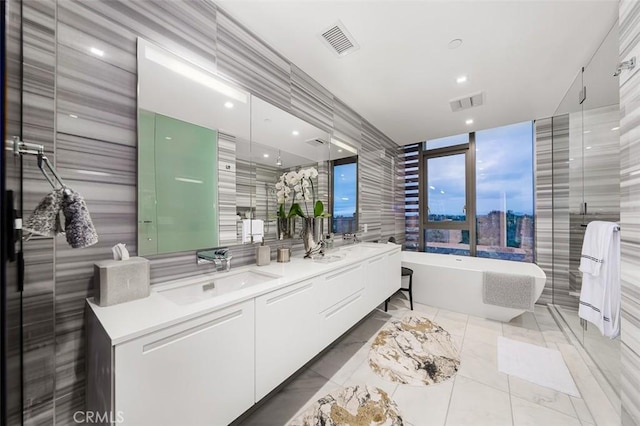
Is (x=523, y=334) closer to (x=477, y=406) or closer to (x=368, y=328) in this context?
(x=477, y=406)

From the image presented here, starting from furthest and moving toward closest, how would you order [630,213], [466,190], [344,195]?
[466,190] < [344,195] < [630,213]

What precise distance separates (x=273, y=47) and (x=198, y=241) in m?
1.67

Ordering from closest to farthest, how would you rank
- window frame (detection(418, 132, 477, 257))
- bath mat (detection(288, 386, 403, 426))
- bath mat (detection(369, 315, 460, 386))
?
bath mat (detection(288, 386, 403, 426))
bath mat (detection(369, 315, 460, 386))
window frame (detection(418, 132, 477, 257))

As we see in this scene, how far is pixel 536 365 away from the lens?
1.99 metres

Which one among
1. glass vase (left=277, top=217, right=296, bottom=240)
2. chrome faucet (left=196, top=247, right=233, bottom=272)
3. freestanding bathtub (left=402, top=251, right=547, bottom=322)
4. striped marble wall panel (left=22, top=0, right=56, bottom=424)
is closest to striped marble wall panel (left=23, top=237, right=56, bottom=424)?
striped marble wall panel (left=22, top=0, right=56, bottom=424)

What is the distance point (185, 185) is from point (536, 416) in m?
2.65

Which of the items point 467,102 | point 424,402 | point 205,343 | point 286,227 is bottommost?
point 424,402

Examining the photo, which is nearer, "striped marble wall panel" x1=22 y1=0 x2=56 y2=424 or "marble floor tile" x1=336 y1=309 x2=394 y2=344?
"striped marble wall panel" x1=22 y1=0 x2=56 y2=424

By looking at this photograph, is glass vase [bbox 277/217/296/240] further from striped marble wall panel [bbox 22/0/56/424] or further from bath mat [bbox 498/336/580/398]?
bath mat [bbox 498/336/580/398]

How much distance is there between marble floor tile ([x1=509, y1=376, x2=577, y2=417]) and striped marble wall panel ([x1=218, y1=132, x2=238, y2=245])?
7.69ft

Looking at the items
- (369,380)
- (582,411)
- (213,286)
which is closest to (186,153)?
(213,286)

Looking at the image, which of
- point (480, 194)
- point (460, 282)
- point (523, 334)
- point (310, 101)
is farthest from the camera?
point (480, 194)

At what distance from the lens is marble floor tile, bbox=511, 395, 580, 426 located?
1440 millimetres

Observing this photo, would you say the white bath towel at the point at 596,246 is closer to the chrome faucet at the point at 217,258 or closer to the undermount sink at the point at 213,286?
the undermount sink at the point at 213,286
